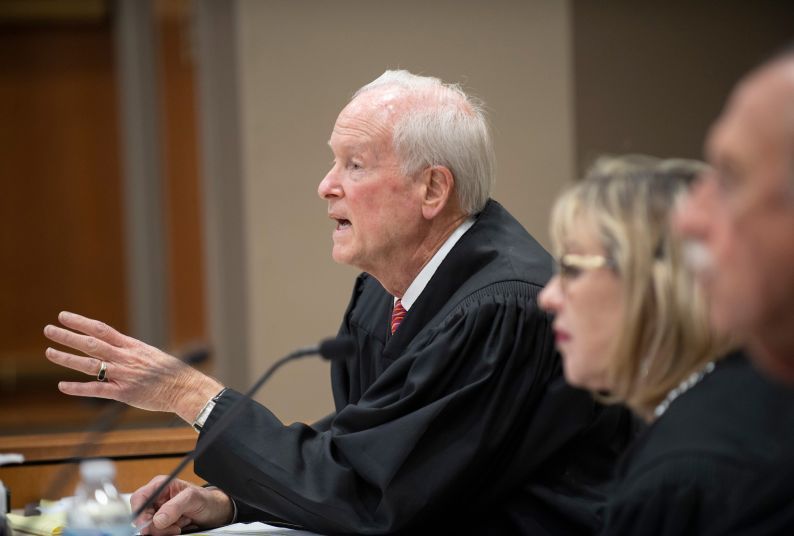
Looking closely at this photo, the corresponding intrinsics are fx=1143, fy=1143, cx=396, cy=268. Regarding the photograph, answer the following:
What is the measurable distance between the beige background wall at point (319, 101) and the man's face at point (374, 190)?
3082mm

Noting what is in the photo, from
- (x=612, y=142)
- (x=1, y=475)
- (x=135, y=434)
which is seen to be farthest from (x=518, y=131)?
(x=1, y=475)

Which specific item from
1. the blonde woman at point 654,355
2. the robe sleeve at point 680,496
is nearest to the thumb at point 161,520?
the blonde woman at point 654,355

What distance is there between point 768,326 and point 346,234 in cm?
170

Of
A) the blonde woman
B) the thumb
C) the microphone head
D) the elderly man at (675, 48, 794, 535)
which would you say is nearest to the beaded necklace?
the blonde woman

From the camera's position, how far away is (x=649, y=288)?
5.80 ft

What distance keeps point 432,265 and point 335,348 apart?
0.78m

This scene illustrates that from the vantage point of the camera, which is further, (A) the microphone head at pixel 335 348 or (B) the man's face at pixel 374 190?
→ (B) the man's face at pixel 374 190

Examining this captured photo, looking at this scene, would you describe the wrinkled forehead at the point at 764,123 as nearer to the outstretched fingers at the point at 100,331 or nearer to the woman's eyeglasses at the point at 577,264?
the woman's eyeglasses at the point at 577,264

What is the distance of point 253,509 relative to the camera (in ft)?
8.72

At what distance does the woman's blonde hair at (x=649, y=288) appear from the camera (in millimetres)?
1755

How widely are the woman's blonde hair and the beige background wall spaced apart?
13.6ft

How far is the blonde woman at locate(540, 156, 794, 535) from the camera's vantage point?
1.61m

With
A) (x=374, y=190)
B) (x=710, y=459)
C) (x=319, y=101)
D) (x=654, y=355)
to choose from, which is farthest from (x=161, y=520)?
(x=319, y=101)

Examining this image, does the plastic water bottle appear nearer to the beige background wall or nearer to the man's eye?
the man's eye
